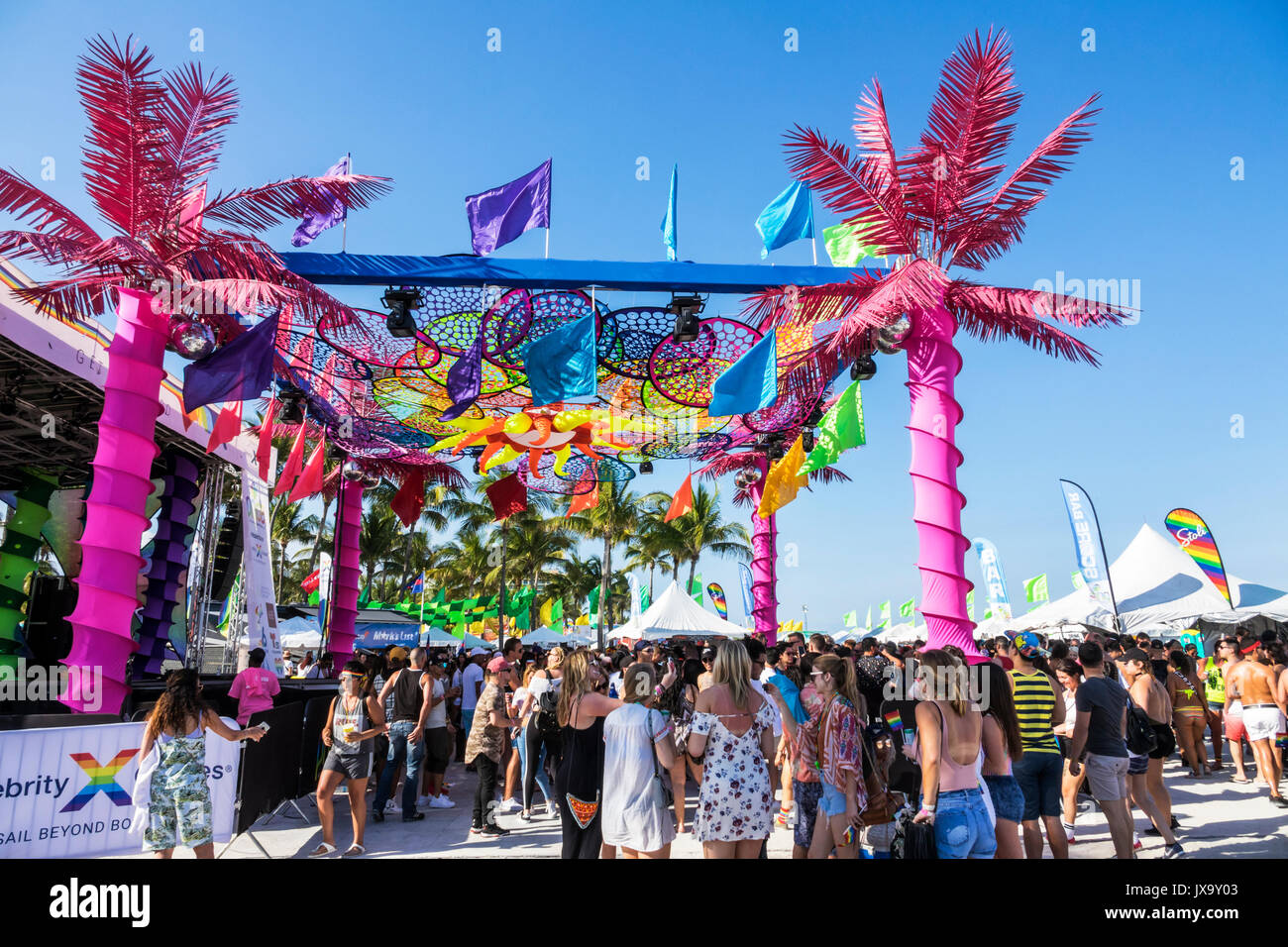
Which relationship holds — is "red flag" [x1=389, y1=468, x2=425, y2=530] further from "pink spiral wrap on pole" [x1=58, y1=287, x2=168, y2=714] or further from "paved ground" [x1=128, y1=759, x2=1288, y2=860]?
"pink spiral wrap on pole" [x1=58, y1=287, x2=168, y2=714]

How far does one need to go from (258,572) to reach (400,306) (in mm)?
8296

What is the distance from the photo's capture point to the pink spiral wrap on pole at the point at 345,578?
15.1 m

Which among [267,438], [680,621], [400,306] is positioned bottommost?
[680,621]

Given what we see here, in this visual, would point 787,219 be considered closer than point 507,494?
Yes

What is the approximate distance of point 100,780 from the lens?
19.3 feet

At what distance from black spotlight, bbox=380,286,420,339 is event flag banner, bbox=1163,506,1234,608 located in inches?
887

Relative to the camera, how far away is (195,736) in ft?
16.1

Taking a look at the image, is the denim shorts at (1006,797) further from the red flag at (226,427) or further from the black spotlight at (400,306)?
the red flag at (226,427)

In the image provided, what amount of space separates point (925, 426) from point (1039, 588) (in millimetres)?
34125

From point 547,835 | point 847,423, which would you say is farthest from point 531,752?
point 847,423

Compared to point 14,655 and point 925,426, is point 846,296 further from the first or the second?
point 14,655

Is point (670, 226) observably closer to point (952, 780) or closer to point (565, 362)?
point (565, 362)
